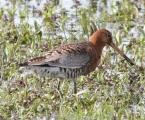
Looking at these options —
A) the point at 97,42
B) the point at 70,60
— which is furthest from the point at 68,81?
the point at 97,42

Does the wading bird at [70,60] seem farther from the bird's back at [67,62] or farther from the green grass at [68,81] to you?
the green grass at [68,81]

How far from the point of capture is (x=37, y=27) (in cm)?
1119

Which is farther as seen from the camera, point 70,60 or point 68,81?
point 68,81

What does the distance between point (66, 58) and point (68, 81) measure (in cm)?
49

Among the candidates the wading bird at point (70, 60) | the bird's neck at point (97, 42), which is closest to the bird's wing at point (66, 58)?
the wading bird at point (70, 60)

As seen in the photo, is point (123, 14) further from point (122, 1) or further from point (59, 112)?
point (59, 112)

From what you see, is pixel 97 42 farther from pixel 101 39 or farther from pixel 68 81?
pixel 68 81

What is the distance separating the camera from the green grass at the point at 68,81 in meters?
8.32

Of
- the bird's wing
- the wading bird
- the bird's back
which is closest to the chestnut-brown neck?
the wading bird

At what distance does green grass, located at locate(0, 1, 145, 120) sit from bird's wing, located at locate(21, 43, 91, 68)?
11.2 inches

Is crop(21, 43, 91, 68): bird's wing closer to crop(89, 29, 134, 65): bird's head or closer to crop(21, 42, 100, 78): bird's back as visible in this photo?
crop(21, 42, 100, 78): bird's back

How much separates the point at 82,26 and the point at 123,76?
2.03m

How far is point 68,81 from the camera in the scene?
9.75 metres

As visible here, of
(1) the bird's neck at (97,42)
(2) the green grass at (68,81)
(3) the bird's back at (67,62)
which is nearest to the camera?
(2) the green grass at (68,81)
